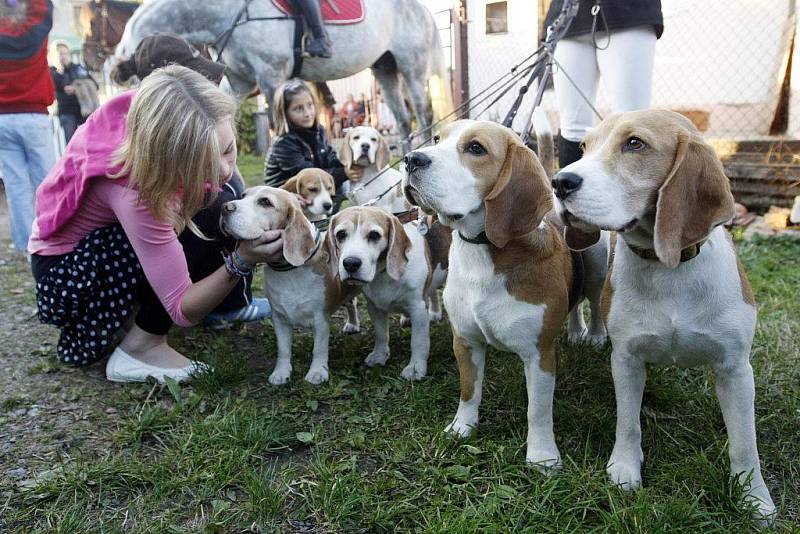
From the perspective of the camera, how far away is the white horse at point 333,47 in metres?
5.86

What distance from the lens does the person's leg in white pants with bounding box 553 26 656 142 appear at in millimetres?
3430

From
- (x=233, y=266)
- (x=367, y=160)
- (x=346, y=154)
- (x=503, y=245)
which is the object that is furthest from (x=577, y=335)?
(x=346, y=154)

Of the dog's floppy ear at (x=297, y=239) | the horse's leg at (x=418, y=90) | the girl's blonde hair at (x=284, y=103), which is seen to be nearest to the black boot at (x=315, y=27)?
the girl's blonde hair at (x=284, y=103)

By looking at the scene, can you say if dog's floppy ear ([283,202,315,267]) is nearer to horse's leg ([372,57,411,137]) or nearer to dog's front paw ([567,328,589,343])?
dog's front paw ([567,328,589,343])

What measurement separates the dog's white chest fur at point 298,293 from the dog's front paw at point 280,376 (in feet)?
0.92

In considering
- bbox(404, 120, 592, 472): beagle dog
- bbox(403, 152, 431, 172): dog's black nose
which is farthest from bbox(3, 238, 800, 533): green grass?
bbox(403, 152, 431, 172): dog's black nose

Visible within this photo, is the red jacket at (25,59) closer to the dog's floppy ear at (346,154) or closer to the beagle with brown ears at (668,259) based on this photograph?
the dog's floppy ear at (346,154)

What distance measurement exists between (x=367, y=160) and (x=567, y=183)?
3.67 m

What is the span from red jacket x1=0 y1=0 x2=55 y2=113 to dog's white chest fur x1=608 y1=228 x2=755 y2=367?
5664 millimetres

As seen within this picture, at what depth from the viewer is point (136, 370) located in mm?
3303

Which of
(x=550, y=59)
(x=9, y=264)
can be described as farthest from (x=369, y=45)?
(x=9, y=264)

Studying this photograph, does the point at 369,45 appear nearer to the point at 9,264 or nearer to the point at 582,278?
the point at 9,264

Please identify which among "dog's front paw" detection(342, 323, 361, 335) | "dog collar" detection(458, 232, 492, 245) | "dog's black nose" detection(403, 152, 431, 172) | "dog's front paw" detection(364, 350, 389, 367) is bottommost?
"dog's front paw" detection(342, 323, 361, 335)

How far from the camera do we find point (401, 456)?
8.38 feet
